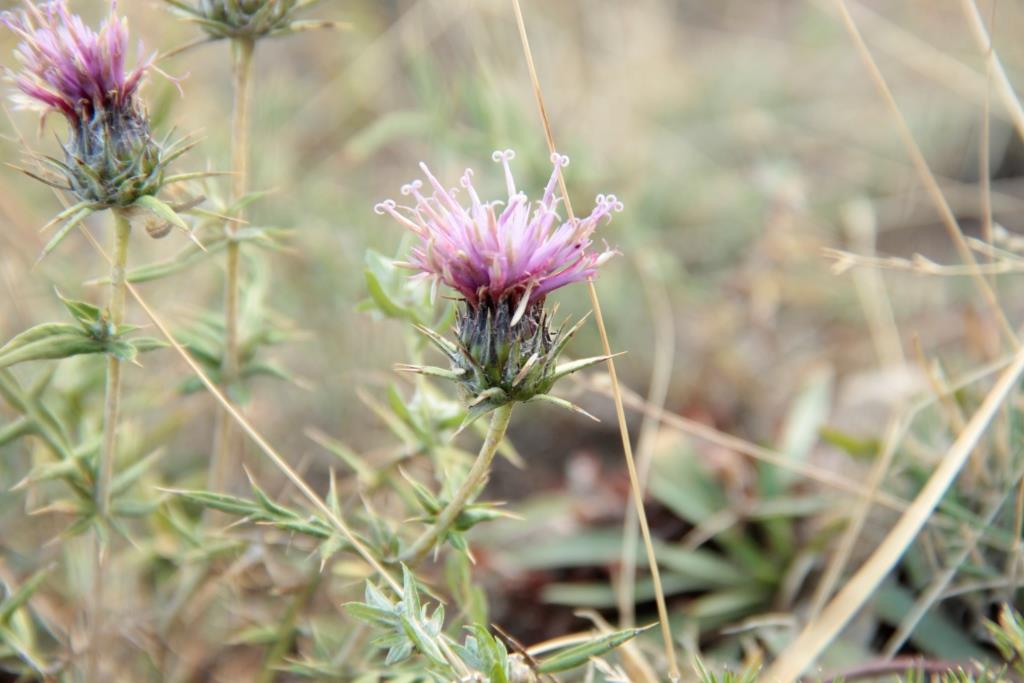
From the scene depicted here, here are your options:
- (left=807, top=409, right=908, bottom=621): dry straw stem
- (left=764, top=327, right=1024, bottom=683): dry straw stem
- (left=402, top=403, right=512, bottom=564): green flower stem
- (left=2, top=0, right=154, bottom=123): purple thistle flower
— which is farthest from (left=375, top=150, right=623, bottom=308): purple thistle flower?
(left=807, top=409, right=908, bottom=621): dry straw stem

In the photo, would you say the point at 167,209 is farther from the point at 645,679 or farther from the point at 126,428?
the point at 645,679

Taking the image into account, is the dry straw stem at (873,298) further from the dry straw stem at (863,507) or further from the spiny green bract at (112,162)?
the spiny green bract at (112,162)

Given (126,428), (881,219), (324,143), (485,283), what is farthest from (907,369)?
(324,143)

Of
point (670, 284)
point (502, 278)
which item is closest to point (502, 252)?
point (502, 278)

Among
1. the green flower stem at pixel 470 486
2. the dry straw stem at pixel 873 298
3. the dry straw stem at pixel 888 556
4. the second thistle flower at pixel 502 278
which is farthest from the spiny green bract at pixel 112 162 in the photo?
the dry straw stem at pixel 873 298

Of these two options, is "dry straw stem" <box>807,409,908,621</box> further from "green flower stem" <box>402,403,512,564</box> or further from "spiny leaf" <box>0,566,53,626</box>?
"spiny leaf" <box>0,566,53,626</box>

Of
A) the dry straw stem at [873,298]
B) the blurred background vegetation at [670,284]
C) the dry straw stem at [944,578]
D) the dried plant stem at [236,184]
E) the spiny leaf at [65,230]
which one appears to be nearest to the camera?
the spiny leaf at [65,230]

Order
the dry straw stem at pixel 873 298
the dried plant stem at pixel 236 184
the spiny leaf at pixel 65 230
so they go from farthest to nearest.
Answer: the dry straw stem at pixel 873 298
the dried plant stem at pixel 236 184
the spiny leaf at pixel 65 230
